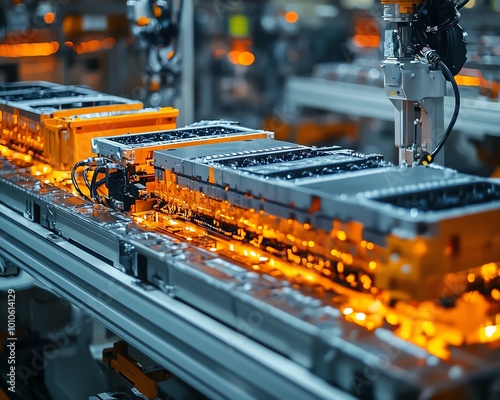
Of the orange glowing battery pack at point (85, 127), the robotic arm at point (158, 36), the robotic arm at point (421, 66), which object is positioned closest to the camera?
the robotic arm at point (421, 66)

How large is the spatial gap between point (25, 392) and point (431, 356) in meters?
1.77

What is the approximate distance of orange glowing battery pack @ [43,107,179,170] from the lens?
260 centimetres

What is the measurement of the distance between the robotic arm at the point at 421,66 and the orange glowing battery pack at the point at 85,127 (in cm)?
79

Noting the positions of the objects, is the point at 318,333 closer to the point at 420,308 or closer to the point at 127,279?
the point at 420,308

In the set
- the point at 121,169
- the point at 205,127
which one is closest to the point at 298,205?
the point at 121,169

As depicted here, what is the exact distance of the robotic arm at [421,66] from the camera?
2.39 m

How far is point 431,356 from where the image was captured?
49.4 inches

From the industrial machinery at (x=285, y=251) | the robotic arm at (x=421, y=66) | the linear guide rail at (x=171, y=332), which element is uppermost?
the robotic arm at (x=421, y=66)

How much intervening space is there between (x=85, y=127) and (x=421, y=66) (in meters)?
1.12

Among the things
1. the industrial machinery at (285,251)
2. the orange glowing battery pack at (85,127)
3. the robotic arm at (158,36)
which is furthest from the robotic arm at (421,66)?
the robotic arm at (158,36)

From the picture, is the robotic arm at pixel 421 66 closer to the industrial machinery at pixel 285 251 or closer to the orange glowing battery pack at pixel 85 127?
the industrial machinery at pixel 285 251

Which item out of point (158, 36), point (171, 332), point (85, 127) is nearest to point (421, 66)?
point (85, 127)

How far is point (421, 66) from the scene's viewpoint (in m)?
2.45

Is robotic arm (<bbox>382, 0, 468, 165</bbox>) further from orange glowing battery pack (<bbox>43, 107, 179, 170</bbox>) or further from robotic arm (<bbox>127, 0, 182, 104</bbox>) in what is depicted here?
robotic arm (<bbox>127, 0, 182, 104</bbox>)
